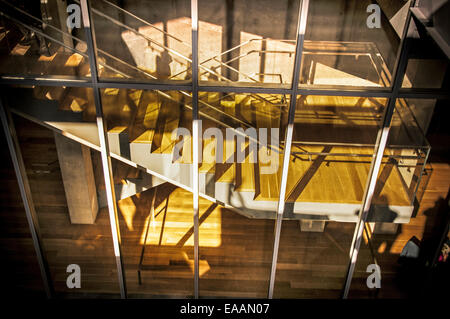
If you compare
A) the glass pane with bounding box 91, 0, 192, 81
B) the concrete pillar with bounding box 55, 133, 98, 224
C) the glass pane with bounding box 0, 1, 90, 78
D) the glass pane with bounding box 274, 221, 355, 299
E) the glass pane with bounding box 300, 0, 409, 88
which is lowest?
the glass pane with bounding box 274, 221, 355, 299

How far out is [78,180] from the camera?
19.6ft

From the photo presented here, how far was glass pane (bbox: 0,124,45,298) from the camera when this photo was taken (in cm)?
494

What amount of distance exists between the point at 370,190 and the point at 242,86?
1565 millimetres

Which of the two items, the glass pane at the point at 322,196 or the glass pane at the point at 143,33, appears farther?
the glass pane at the point at 143,33

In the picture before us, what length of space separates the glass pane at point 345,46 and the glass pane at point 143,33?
2.20 m

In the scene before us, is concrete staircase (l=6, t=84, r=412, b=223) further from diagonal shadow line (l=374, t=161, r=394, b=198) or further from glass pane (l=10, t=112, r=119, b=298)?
glass pane (l=10, t=112, r=119, b=298)

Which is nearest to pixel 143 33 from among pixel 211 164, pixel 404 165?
pixel 211 164

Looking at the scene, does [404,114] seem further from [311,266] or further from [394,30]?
[311,266]

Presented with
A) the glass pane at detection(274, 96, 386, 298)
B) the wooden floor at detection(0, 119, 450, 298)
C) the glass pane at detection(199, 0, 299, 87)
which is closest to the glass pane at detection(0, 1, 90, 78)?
the wooden floor at detection(0, 119, 450, 298)

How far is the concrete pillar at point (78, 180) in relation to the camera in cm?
571

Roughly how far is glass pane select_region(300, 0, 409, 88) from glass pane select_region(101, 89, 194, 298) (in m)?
2.74

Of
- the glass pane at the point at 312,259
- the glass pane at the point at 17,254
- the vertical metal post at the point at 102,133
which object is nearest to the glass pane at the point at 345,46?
the glass pane at the point at 312,259

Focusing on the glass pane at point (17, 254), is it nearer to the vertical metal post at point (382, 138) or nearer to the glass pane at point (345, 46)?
the vertical metal post at point (382, 138)
